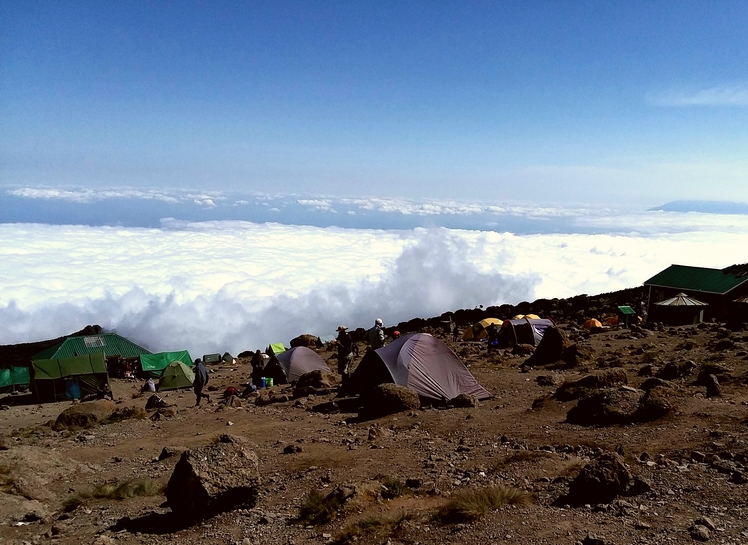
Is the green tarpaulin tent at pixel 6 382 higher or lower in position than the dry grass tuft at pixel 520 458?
lower

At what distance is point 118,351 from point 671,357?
3349 cm

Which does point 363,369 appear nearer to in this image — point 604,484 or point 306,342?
point 604,484

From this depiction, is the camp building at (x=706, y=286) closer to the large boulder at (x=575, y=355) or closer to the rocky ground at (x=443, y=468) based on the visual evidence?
the large boulder at (x=575, y=355)

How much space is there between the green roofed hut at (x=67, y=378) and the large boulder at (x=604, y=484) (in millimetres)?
25980

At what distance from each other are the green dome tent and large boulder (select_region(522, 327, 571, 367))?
56.6ft

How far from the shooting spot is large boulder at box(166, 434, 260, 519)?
7.96m

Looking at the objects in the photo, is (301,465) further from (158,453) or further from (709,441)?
(709,441)

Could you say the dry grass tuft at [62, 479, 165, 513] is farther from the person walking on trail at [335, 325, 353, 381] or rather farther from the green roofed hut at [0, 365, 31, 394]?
the green roofed hut at [0, 365, 31, 394]

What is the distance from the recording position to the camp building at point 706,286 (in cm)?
3469

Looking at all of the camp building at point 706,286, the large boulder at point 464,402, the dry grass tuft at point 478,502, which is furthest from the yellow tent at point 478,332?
the dry grass tuft at point 478,502

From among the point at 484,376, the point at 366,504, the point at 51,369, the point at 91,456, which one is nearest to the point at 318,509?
the point at 366,504

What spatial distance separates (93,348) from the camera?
39.0m

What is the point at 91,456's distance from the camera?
42.7 ft

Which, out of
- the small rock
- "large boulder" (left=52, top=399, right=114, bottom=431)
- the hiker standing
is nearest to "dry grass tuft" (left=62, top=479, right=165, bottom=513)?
"large boulder" (left=52, top=399, right=114, bottom=431)
